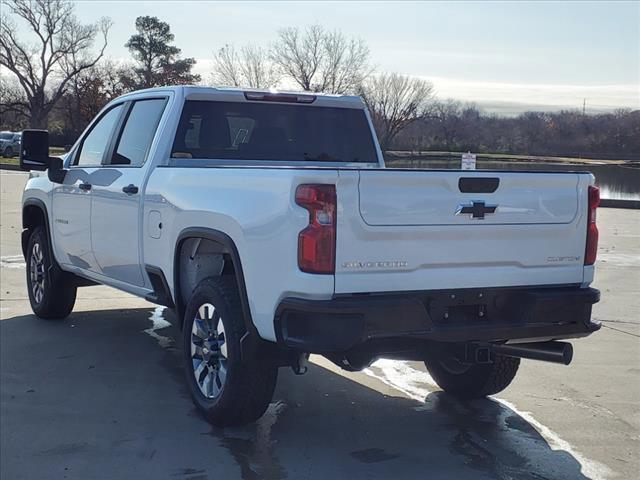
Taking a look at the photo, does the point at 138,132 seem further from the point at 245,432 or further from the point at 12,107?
the point at 12,107

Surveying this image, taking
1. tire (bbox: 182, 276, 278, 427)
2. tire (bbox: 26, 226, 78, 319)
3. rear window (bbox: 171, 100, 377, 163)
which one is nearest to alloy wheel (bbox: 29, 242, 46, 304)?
tire (bbox: 26, 226, 78, 319)

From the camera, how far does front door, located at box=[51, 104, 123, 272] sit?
6758 millimetres

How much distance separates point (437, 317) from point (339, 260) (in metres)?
0.68

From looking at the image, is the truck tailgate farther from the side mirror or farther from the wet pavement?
the side mirror

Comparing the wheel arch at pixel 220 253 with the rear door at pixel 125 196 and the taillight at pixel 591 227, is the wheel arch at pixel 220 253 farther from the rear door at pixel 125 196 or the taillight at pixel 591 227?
the taillight at pixel 591 227

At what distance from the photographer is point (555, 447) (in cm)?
479

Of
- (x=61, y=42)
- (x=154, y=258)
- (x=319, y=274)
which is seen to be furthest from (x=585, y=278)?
(x=61, y=42)

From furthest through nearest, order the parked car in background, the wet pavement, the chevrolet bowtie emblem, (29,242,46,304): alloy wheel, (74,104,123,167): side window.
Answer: the parked car in background, (29,242,46,304): alloy wheel, (74,104,123,167): side window, the wet pavement, the chevrolet bowtie emblem

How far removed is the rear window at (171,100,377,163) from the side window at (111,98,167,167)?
1.05ft

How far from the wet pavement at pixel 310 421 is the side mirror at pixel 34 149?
4.88ft

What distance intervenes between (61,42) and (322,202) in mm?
63763

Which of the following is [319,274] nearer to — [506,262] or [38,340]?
[506,262]

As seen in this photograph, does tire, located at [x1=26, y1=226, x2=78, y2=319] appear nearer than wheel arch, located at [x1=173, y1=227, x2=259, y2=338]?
No

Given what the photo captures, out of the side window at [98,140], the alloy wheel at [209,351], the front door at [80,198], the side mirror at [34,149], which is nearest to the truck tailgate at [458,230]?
the alloy wheel at [209,351]
